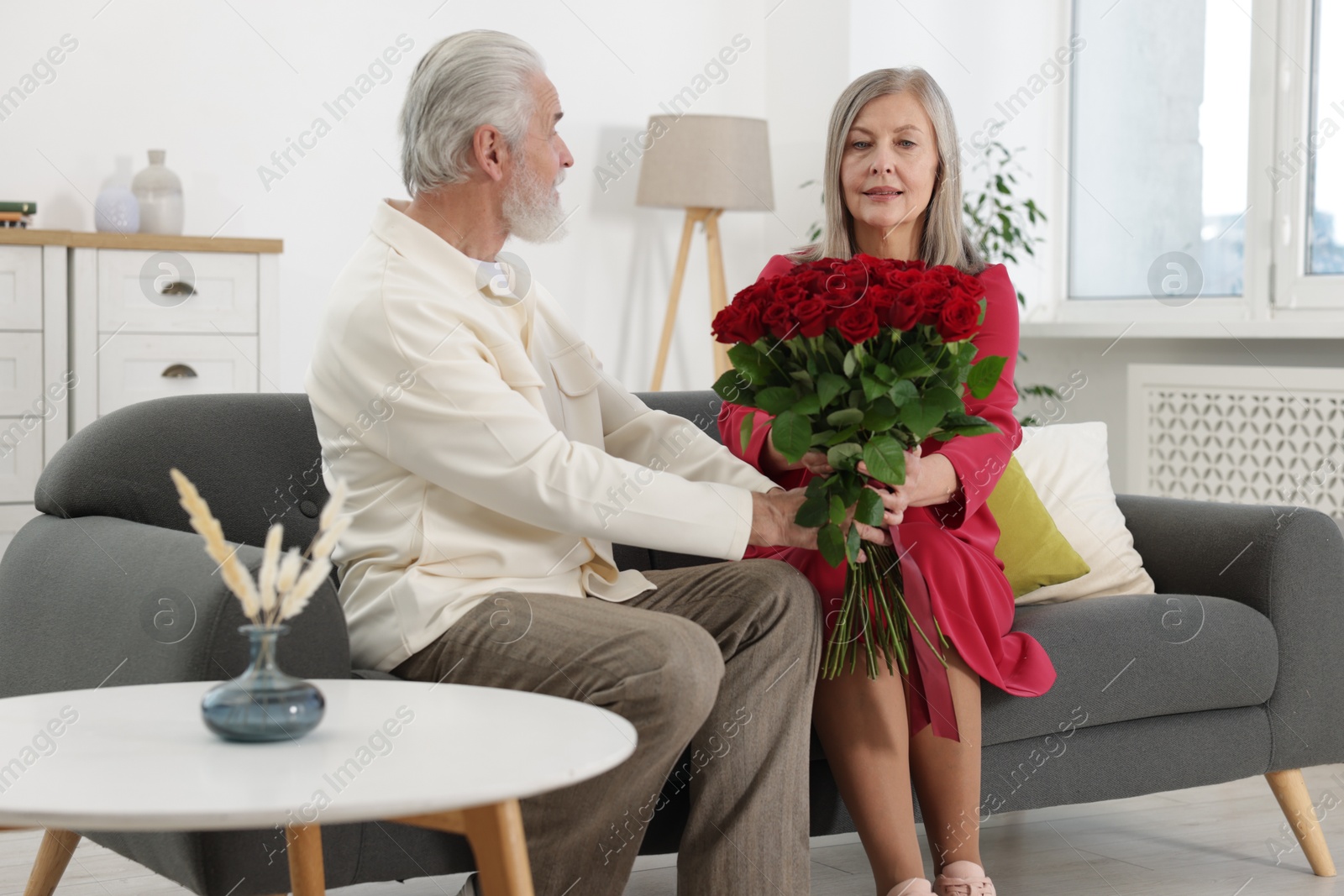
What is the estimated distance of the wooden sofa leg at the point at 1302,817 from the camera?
239 centimetres

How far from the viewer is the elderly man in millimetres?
1639

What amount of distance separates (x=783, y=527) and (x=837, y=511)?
0.10 metres

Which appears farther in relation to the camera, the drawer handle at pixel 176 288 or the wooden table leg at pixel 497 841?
the drawer handle at pixel 176 288

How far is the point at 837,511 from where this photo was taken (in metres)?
1.80

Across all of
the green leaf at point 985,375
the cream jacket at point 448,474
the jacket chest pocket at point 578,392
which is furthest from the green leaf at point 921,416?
the jacket chest pocket at point 578,392

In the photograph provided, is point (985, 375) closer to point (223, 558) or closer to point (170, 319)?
point (223, 558)

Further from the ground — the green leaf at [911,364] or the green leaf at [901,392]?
the green leaf at [911,364]

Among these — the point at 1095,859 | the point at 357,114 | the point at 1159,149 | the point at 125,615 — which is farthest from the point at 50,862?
the point at 1159,149

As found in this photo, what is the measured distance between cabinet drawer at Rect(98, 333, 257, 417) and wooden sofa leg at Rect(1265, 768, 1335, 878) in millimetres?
2647

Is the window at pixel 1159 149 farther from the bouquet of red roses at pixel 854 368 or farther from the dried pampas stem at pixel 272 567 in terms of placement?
the dried pampas stem at pixel 272 567

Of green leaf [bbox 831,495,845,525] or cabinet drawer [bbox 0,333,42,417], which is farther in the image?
cabinet drawer [bbox 0,333,42,417]

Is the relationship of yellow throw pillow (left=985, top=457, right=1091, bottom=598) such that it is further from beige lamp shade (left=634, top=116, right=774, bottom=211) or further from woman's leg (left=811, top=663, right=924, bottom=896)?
beige lamp shade (left=634, top=116, right=774, bottom=211)

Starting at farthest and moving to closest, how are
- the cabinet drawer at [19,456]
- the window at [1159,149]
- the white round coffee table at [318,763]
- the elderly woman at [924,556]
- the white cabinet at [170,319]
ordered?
1. the window at [1159,149]
2. the white cabinet at [170,319]
3. the cabinet drawer at [19,456]
4. the elderly woman at [924,556]
5. the white round coffee table at [318,763]

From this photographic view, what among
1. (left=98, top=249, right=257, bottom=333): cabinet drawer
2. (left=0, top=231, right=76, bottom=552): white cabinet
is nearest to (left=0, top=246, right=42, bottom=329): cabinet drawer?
(left=0, top=231, right=76, bottom=552): white cabinet
